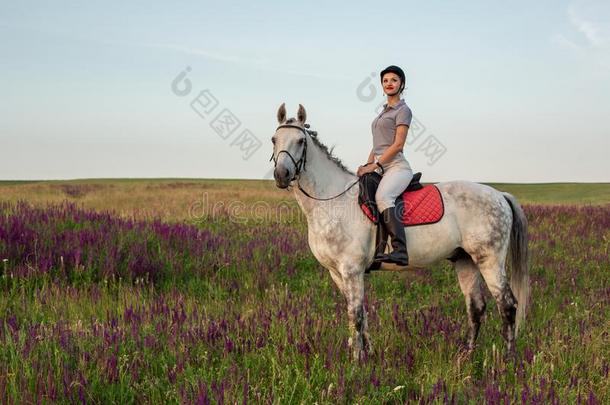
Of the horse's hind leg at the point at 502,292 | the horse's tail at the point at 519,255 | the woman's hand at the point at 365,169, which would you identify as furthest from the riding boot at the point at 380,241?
the horse's tail at the point at 519,255

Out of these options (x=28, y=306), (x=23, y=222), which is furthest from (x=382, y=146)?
(x=23, y=222)

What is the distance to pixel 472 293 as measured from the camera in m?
5.78

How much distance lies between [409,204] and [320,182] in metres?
1.00

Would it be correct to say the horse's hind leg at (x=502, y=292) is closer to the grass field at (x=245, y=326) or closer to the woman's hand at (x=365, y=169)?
the grass field at (x=245, y=326)

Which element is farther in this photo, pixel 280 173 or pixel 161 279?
→ pixel 161 279

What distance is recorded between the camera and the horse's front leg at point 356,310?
4.72m

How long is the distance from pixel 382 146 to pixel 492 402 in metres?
2.99

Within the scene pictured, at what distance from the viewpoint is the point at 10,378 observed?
360 cm

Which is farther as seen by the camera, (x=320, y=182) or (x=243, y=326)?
(x=320, y=182)

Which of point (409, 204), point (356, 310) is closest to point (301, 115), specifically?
point (409, 204)

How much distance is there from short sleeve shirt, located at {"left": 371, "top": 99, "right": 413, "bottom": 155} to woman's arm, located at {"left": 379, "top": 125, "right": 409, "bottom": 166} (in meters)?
0.06

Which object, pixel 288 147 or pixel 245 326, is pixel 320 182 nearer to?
pixel 288 147

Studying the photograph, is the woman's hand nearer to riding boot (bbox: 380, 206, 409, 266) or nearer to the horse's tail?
riding boot (bbox: 380, 206, 409, 266)

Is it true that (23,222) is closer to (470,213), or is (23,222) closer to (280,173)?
(280,173)
